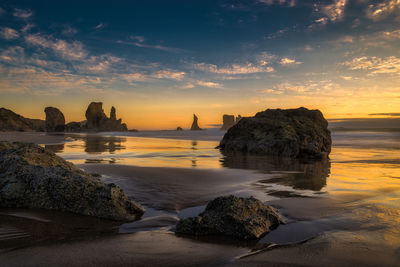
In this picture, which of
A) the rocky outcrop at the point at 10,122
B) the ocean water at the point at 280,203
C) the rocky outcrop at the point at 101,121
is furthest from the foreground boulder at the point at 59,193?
the rocky outcrop at the point at 101,121

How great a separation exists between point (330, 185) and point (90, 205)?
18.3ft

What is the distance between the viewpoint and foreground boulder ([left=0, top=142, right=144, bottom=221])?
410cm

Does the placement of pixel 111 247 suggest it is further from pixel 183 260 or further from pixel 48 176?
pixel 48 176

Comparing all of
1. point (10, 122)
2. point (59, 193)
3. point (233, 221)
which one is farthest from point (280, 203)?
point (10, 122)

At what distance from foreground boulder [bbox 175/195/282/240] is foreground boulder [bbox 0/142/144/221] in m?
1.11

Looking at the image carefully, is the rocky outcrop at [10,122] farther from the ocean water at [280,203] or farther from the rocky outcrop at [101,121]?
the ocean water at [280,203]

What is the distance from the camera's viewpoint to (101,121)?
124 m

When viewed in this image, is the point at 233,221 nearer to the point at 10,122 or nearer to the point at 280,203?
the point at 280,203

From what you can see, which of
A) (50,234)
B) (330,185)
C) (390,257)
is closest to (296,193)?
(330,185)

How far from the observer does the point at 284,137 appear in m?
14.4

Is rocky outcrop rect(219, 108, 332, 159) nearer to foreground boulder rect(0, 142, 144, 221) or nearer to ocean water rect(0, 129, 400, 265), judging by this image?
ocean water rect(0, 129, 400, 265)

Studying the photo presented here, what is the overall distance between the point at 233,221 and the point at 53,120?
14621 centimetres

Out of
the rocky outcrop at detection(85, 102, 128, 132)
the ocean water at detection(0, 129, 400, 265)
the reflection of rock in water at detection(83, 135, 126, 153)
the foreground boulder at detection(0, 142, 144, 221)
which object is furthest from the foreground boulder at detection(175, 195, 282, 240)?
the rocky outcrop at detection(85, 102, 128, 132)

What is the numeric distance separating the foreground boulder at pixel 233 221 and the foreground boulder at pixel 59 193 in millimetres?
1107
